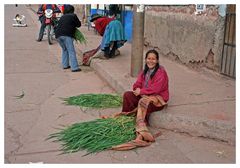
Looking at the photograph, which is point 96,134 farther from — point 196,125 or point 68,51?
point 68,51

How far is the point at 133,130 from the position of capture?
161 inches

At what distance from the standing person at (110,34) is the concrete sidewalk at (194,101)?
2.48 feet

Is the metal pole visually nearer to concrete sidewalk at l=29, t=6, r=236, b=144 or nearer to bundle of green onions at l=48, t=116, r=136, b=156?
concrete sidewalk at l=29, t=6, r=236, b=144

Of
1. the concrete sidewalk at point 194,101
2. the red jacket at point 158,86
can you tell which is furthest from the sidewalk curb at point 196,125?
the red jacket at point 158,86

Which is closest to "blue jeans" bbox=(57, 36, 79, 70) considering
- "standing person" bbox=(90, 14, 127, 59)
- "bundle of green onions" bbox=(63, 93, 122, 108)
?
"standing person" bbox=(90, 14, 127, 59)

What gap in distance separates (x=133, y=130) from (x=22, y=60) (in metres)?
5.62

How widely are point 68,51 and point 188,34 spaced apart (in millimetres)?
2572

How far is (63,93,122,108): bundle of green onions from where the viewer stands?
5164 millimetres

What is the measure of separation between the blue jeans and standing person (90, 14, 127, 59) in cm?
80

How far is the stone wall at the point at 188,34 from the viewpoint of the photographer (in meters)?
6.05

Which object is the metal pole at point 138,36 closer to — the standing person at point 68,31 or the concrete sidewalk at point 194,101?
the concrete sidewalk at point 194,101

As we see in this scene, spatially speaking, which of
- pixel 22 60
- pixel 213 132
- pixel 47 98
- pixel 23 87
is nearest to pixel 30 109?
pixel 47 98

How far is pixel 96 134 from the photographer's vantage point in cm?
398

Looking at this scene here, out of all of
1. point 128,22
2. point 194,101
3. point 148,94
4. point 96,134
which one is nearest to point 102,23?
point 128,22
